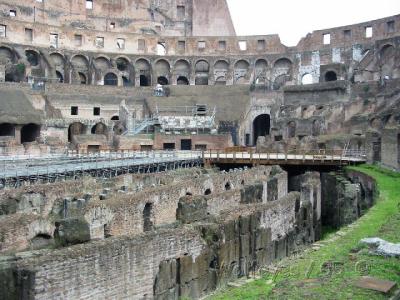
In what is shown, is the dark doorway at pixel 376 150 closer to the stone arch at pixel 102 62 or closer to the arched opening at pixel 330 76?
the arched opening at pixel 330 76

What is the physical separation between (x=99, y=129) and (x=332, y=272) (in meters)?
42.6

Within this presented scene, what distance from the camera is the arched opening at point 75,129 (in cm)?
4738

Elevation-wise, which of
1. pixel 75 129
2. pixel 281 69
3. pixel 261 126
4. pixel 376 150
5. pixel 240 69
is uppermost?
pixel 240 69

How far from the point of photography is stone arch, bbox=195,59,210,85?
63856 millimetres

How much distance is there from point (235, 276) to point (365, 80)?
4697cm

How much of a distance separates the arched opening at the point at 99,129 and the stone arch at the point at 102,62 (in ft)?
41.0

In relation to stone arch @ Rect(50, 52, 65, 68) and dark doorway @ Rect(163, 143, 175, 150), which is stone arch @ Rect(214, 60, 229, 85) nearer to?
stone arch @ Rect(50, 52, 65, 68)

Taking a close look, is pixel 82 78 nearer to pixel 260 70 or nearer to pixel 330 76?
pixel 260 70

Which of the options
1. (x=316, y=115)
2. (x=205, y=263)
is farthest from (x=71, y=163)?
(x=316, y=115)

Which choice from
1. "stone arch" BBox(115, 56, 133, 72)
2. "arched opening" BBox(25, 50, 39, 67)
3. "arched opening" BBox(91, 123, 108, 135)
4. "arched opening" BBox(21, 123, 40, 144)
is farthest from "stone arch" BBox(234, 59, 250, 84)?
"arched opening" BBox(21, 123, 40, 144)

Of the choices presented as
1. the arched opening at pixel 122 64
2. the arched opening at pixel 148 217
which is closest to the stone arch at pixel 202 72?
the arched opening at pixel 122 64

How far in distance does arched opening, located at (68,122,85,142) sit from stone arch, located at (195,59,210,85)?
2044cm

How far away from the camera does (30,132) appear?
43812mm

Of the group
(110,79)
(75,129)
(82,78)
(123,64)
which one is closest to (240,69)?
(123,64)
